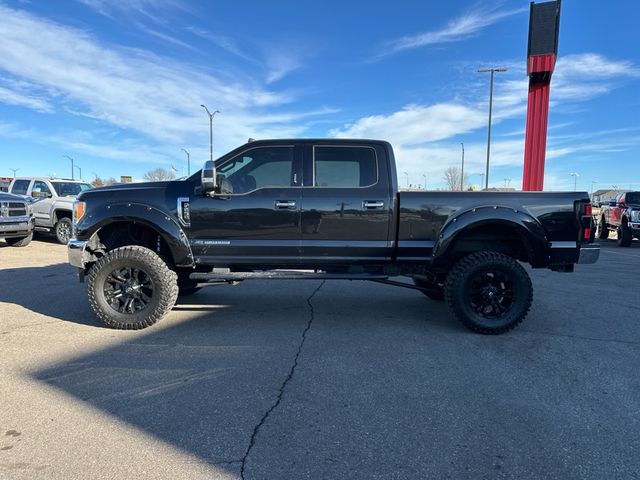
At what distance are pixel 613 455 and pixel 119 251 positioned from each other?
15.5ft

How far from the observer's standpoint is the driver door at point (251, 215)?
4809 millimetres

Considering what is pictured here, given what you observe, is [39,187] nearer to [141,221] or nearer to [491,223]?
[141,221]

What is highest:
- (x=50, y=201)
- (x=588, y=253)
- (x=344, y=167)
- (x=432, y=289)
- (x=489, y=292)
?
(x=344, y=167)

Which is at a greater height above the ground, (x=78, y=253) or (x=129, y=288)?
(x=78, y=253)

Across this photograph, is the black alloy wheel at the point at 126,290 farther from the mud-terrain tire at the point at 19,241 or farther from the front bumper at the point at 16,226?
the mud-terrain tire at the point at 19,241

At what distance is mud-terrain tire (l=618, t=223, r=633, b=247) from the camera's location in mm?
14266

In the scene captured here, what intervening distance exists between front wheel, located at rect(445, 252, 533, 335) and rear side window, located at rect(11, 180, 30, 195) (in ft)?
46.8

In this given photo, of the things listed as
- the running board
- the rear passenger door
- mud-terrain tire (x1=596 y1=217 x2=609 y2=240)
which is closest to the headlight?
the running board

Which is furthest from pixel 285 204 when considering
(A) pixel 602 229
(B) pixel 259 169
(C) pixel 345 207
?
(A) pixel 602 229

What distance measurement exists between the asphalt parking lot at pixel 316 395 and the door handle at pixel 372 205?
1.39 m

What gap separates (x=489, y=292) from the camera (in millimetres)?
4781

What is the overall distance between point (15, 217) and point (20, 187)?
3064 mm

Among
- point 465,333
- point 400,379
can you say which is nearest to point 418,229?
point 465,333

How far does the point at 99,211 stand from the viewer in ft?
15.7
